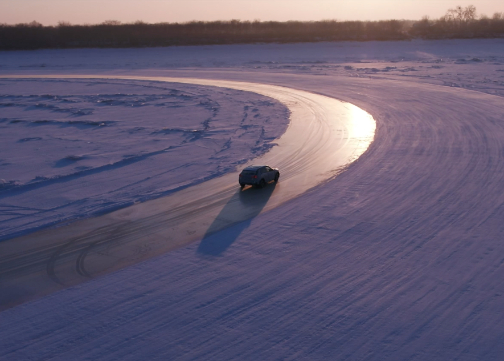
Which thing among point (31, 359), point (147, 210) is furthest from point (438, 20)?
point (31, 359)

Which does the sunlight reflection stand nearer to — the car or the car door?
the car door

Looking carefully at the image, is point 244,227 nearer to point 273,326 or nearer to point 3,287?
point 273,326

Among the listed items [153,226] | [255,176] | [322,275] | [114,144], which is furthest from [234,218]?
[114,144]

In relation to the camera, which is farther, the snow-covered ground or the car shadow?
the car shadow

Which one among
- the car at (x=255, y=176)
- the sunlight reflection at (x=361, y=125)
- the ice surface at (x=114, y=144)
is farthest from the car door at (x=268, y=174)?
the sunlight reflection at (x=361, y=125)

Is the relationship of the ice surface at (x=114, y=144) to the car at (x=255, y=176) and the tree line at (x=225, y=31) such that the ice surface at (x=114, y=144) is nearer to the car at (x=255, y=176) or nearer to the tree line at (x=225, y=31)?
the car at (x=255, y=176)

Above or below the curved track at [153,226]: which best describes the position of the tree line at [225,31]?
above

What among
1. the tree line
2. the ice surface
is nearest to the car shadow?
the ice surface
